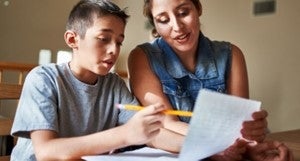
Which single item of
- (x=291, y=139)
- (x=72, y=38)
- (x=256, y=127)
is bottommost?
(x=291, y=139)

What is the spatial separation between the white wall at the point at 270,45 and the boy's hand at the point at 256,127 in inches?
83.2

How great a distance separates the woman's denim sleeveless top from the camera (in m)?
1.13

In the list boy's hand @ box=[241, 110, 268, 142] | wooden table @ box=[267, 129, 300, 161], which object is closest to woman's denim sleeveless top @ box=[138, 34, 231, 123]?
wooden table @ box=[267, 129, 300, 161]

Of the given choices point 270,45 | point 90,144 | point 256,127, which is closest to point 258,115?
point 256,127

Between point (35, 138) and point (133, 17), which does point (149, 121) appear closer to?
point (35, 138)

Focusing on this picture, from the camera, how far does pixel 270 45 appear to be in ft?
9.45

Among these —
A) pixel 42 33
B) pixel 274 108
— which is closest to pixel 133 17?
pixel 42 33

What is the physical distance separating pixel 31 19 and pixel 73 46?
278cm

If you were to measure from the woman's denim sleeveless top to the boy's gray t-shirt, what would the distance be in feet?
0.40

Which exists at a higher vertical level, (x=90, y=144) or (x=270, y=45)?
(x=270, y=45)

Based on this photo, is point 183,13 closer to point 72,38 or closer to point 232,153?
point 72,38

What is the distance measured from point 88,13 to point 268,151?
1.83 ft

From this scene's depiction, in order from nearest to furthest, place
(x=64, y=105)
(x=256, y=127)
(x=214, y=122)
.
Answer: (x=214, y=122)
(x=256, y=127)
(x=64, y=105)

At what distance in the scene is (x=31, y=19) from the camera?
3.59 meters
